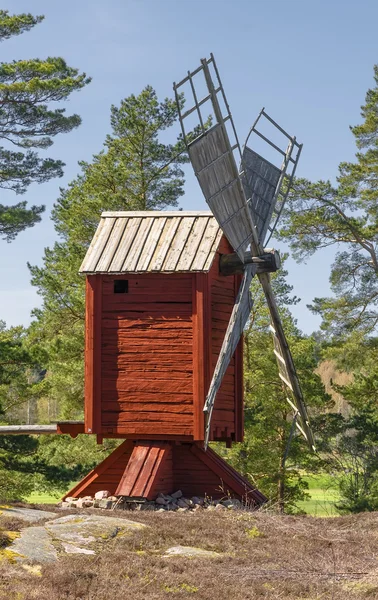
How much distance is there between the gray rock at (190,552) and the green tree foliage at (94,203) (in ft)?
64.2

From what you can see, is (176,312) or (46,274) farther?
(46,274)

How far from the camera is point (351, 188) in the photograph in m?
31.2

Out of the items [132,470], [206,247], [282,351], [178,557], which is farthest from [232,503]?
[178,557]

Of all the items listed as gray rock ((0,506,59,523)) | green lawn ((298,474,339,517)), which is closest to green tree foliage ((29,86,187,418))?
green lawn ((298,474,339,517))

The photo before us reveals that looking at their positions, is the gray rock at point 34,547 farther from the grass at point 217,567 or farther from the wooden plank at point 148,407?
the wooden plank at point 148,407

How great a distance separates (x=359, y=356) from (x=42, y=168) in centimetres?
1221

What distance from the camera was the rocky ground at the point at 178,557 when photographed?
10250 mm

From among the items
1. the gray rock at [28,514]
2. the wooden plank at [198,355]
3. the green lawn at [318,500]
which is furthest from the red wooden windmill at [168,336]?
the green lawn at [318,500]

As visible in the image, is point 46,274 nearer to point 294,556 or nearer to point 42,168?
point 42,168

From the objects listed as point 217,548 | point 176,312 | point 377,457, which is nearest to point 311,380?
point 377,457

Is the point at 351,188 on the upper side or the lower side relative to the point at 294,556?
upper

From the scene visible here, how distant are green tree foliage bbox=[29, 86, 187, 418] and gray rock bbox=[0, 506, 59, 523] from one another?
54.9 ft

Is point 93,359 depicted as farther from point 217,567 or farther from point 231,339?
point 217,567

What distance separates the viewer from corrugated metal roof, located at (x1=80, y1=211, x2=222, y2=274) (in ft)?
58.7
